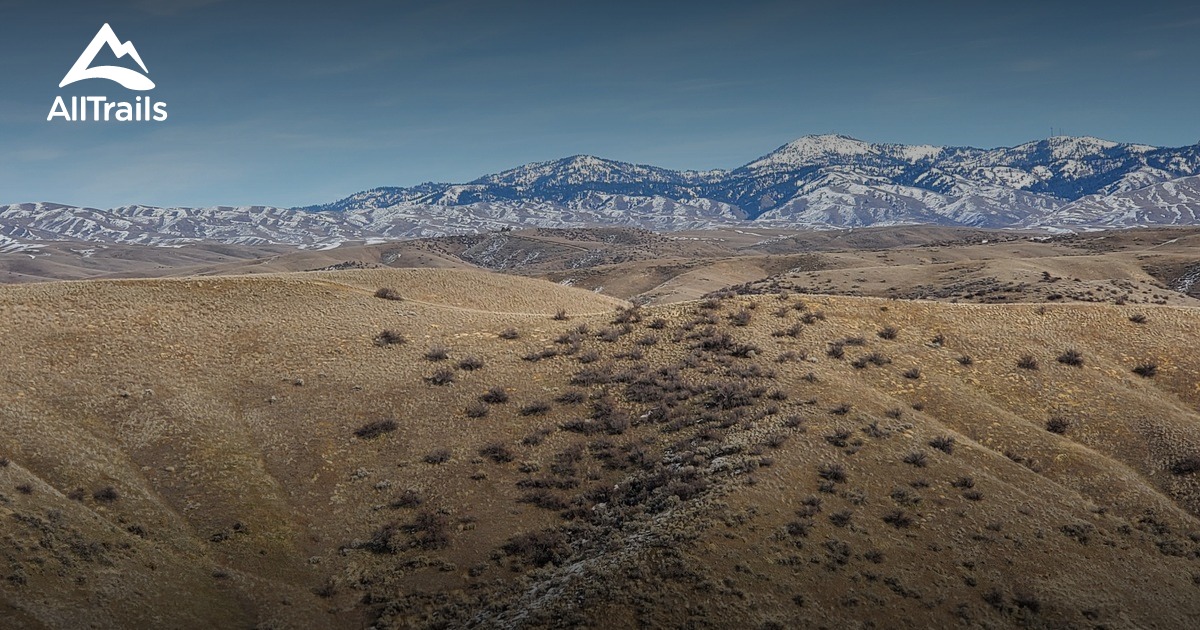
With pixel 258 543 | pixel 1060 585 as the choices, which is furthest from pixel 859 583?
pixel 258 543

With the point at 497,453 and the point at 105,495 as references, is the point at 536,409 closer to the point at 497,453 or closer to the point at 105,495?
the point at 497,453

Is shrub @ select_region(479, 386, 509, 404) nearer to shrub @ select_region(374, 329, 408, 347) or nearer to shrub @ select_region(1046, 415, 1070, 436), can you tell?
shrub @ select_region(374, 329, 408, 347)

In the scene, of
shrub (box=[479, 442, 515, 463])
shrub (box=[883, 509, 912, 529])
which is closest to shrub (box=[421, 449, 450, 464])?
shrub (box=[479, 442, 515, 463])

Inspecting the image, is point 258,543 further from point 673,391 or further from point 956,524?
point 956,524

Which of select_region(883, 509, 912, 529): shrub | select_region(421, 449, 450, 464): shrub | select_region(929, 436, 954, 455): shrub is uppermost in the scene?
select_region(929, 436, 954, 455): shrub

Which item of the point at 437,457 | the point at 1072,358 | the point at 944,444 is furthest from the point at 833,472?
the point at 1072,358
